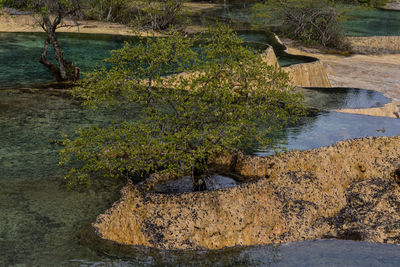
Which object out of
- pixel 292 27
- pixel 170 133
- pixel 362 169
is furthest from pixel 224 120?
pixel 292 27

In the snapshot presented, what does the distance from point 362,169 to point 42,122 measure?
Answer: 981 cm

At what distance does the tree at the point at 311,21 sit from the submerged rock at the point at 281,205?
2151 cm

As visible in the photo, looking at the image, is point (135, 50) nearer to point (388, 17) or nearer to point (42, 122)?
point (42, 122)

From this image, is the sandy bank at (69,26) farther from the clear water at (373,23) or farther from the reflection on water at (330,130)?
the clear water at (373,23)

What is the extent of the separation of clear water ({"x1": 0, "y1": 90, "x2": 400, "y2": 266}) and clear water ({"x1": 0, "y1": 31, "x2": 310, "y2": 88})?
620cm

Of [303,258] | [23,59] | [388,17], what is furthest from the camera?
[388,17]

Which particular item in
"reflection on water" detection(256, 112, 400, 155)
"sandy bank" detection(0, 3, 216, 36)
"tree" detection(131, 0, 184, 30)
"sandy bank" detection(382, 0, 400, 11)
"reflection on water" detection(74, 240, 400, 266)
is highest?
"sandy bank" detection(382, 0, 400, 11)

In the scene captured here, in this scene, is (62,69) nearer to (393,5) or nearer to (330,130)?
(330,130)

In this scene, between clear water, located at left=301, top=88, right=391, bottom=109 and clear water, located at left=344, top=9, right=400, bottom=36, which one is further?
clear water, located at left=344, top=9, right=400, bottom=36

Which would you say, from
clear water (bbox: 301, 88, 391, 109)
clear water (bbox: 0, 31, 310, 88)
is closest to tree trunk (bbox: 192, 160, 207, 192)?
clear water (bbox: 301, 88, 391, 109)

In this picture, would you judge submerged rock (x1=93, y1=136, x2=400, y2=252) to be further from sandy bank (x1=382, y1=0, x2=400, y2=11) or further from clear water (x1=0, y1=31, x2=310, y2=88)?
sandy bank (x1=382, y1=0, x2=400, y2=11)

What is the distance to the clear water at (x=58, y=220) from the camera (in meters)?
9.00

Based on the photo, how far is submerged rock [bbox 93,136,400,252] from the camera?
10.9 meters

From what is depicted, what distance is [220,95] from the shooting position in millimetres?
11328
